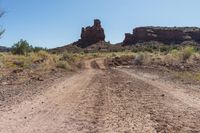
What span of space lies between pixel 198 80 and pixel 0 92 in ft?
38.9

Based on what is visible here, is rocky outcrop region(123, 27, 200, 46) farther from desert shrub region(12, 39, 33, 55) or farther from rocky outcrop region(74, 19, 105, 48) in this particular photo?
desert shrub region(12, 39, 33, 55)

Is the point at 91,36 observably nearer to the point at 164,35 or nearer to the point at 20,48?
the point at 164,35

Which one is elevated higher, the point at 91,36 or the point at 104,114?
the point at 91,36

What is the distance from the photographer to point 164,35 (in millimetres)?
141500

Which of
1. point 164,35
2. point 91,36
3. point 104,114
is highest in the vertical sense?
point 164,35

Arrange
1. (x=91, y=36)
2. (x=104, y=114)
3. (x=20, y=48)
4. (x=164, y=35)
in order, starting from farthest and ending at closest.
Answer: (x=91, y=36), (x=164, y=35), (x=20, y=48), (x=104, y=114)

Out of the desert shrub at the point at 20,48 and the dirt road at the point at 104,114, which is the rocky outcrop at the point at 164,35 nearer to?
the desert shrub at the point at 20,48

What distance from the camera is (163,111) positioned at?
12.5 metres

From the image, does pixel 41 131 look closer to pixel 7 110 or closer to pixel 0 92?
pixel 7 110

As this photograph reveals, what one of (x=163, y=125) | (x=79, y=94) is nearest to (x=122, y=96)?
(x=79, y=94)

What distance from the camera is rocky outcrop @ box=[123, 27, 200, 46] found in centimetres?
13475

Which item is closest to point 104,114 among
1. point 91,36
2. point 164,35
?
point 164,35

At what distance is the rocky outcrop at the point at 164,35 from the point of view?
13475 centimetres

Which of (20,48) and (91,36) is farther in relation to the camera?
(91,36)
